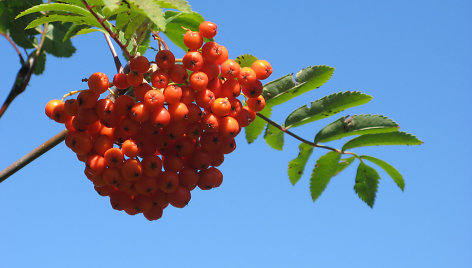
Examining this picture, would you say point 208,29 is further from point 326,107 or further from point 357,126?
point 357,126

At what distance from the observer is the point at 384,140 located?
246 centimetres

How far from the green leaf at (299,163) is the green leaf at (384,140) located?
0.67 feet

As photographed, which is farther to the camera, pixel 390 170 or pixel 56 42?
pixel 56 42

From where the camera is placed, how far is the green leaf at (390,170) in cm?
259

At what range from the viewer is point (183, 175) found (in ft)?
7.11

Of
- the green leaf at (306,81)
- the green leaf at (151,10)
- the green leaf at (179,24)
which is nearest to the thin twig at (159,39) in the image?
the green leaf at (179,24)

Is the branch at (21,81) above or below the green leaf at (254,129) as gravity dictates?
above

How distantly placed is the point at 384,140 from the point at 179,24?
45.2 inches

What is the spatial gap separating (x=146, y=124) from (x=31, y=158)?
0.48 metres

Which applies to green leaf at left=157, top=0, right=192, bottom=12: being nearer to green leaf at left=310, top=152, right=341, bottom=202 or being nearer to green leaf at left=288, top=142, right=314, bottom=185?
green leaf at left=288, top=142, right=314, bottom=185

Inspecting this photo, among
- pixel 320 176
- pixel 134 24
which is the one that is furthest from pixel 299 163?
pixel 134 24

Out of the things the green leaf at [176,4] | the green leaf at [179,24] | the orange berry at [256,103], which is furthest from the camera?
the green leaf at [179,24]

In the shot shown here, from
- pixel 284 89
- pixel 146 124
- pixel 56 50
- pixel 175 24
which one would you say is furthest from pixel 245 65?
pixel 56 50

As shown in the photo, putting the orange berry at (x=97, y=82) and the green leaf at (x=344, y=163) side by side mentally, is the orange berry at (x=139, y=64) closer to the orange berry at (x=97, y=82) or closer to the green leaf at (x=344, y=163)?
the orange berry at (x=97, y=82)
